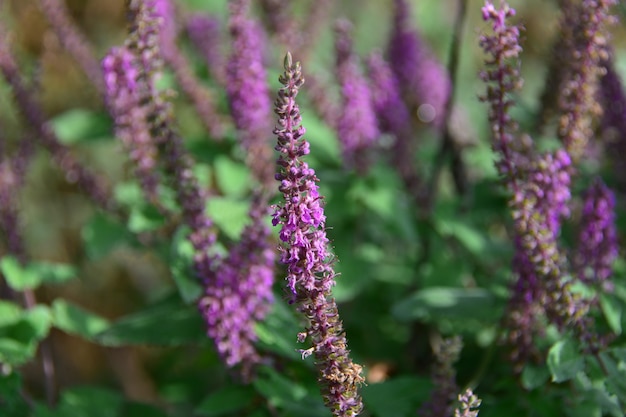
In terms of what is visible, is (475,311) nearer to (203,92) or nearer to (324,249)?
(324,249)

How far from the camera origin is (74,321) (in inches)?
101

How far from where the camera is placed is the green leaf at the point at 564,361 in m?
1.87

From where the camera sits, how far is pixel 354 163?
9.11 ft

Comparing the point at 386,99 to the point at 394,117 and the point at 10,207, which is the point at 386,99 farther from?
the point at 10,207

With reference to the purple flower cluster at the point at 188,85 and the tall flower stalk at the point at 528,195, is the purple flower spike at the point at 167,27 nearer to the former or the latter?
the purple flower cluster at the point at 188,85

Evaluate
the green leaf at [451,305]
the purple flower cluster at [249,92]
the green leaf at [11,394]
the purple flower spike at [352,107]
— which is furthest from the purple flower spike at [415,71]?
the green leaf at [11,394]

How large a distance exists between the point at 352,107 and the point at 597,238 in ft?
2.99

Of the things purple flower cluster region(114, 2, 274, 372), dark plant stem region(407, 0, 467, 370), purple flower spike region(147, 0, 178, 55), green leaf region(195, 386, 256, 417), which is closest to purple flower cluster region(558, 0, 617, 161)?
dark plant stem region(407, 0, 467, 370)

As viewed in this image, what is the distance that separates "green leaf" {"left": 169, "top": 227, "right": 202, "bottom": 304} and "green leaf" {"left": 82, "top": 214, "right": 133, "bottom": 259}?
529 millimetres

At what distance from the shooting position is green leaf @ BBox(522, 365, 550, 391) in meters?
2.05

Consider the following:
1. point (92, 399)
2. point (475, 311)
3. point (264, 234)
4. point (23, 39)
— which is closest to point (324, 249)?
point (264, 234)

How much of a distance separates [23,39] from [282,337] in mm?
3121

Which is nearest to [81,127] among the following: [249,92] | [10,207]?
[10,207]

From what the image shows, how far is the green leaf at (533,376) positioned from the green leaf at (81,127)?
5.61 ft
